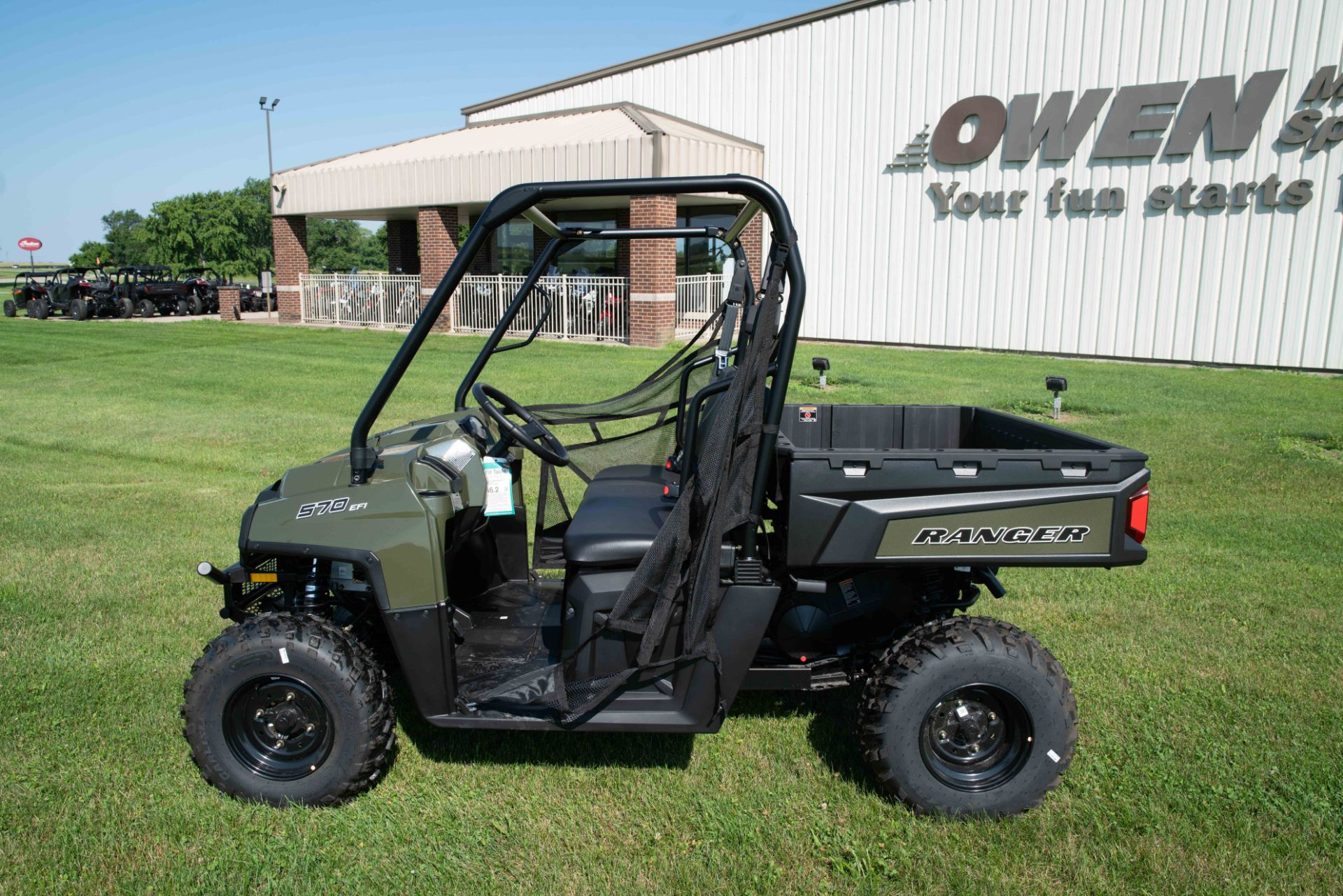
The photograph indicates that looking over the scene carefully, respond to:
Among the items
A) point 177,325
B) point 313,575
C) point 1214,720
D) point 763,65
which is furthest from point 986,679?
point 177,325

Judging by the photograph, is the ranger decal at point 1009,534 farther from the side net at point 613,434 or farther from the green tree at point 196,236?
the green tree at point 196,236

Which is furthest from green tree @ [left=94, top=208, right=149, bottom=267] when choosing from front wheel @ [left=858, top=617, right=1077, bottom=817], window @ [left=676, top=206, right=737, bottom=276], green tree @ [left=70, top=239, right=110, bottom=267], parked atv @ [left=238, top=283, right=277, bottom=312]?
front wheel @ [left=858, top=617, right=1077, bottom=817]

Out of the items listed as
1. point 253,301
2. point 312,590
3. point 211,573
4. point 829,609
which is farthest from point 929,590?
point 253,301

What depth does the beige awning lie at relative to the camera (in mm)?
17016

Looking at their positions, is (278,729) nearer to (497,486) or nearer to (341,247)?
(497,486)

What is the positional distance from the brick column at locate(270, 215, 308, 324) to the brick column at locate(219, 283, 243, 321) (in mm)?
3141

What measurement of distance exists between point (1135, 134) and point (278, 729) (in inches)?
625

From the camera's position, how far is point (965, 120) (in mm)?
16578

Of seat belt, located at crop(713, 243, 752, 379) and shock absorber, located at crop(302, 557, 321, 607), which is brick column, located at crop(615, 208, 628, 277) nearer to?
seat belt, located at crop(713, 243, 752, 379)

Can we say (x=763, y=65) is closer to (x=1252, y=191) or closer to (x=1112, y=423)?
(x=1252, y=191)

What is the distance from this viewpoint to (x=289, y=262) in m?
23.9

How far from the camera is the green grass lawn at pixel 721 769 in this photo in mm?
2689

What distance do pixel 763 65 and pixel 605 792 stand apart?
59.0 ft

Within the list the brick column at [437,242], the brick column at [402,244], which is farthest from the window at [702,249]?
the brick column at [402,244]
